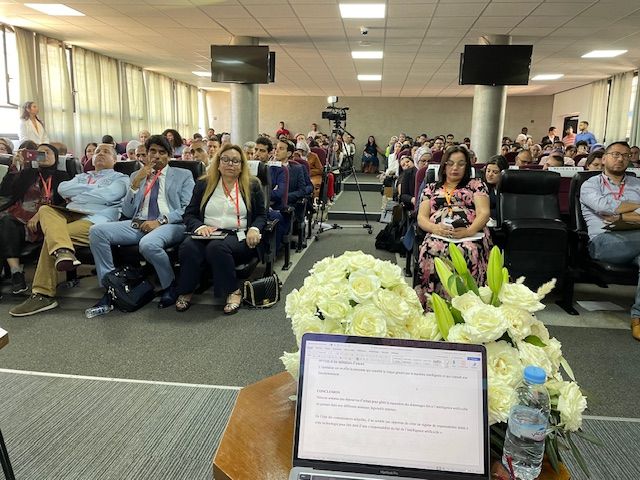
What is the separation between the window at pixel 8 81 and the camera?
815cm

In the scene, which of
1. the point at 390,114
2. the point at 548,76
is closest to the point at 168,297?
the point at 548,76

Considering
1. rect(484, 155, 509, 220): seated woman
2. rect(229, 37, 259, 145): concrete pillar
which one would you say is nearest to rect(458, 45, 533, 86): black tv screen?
rect(484, 155, 509, 220): seated woman

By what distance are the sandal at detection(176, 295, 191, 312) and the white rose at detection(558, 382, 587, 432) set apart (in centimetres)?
296

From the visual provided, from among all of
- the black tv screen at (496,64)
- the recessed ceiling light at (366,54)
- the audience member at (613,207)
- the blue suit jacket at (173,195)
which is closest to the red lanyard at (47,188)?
the blue suit jacket at (173,195)

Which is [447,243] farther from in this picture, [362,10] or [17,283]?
[362,10]

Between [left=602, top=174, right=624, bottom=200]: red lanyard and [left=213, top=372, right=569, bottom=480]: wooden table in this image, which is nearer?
[left=213, top=372, right=569, bottom=480]: wooden table

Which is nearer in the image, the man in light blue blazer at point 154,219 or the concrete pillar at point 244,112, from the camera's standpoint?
the man in light blue blazer at point 154,219

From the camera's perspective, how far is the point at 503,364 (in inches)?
38.3

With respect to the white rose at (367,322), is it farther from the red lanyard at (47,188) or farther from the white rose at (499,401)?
the red lanyard at (47,188)

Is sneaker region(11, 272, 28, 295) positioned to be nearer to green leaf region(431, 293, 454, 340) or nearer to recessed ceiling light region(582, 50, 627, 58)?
green leaf region(431, 293, 454, 340)

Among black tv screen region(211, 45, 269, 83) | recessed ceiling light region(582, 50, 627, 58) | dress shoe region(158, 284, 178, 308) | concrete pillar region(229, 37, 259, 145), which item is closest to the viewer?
dress shoe region(158, 284, 178, 308)

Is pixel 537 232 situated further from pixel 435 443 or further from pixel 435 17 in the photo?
pixel 435 17

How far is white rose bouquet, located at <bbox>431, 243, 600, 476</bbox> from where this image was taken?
3.09 feet

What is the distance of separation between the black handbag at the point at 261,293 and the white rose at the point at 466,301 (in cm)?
267
